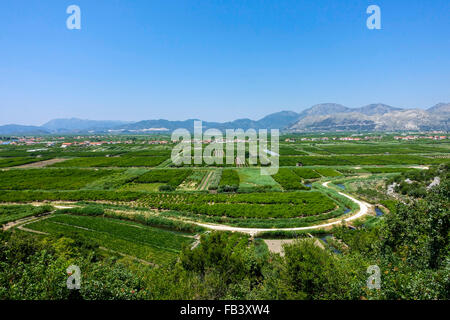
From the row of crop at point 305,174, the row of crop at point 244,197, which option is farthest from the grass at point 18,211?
the row of crop at point 305,174

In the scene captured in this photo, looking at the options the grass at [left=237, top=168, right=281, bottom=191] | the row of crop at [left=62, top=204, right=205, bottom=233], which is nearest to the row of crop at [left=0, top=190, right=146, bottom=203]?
the row of crop at [left=62, top=204, right=205, bottom=233]

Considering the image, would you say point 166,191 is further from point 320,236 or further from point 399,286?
point 399,286

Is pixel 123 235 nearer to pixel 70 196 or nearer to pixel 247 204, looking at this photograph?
pixel 247 204

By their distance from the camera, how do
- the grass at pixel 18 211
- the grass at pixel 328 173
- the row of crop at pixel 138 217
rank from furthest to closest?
the grass at pixel 328 173 → the grass at pixel 18 211 → the row of crop at pixel 138 217

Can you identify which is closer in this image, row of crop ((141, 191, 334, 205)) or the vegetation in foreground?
the vegetation in foreground

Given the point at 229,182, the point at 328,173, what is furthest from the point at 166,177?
the point at 328,173

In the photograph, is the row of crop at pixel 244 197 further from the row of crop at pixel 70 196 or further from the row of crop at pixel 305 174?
the row of crop at pixel 305 174

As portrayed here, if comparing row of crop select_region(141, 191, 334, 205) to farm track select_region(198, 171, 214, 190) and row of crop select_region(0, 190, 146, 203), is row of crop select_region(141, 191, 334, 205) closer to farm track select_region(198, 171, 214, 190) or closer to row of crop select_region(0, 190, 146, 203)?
row of crop select_region(0, 190, 146, 203)

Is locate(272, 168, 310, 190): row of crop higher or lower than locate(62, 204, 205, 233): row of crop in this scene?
higher

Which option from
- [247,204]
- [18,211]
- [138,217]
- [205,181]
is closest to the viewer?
[138,217]
